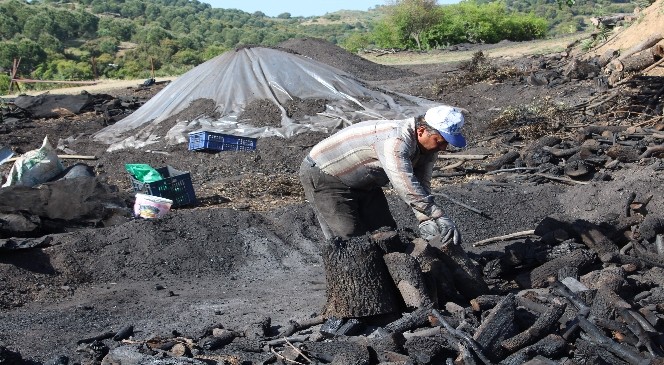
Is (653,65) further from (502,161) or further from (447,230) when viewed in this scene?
(447,230)

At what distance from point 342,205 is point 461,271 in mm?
1017

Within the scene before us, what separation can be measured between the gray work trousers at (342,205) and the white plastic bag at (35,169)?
16.1 feet

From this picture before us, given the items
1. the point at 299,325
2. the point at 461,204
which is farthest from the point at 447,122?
the point at 461,204

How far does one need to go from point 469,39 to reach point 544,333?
120ft

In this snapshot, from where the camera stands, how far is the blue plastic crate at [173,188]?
33.8ft

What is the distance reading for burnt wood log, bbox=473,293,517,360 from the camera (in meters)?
5.08

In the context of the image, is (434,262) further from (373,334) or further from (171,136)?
(171,136)

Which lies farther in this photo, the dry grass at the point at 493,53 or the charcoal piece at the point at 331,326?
the dry grass at the point at 493,53

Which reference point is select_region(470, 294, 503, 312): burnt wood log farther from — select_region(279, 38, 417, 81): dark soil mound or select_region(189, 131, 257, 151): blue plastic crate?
select_region(279, 38, 417, 81): dark soil mound

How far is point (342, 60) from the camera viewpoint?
27.7 m

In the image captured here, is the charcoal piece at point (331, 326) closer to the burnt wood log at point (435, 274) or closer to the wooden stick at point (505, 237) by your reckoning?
the burnt wood log at point (435, 274)

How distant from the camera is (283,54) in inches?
665

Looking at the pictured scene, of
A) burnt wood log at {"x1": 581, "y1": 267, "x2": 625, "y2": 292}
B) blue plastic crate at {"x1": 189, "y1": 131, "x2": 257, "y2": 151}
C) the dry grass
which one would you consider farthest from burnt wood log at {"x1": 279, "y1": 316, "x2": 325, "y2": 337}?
the dry grass

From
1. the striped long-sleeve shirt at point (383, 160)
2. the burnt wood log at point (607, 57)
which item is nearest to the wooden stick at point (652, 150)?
the striped long-sleeve shirt at point (383, 160)
